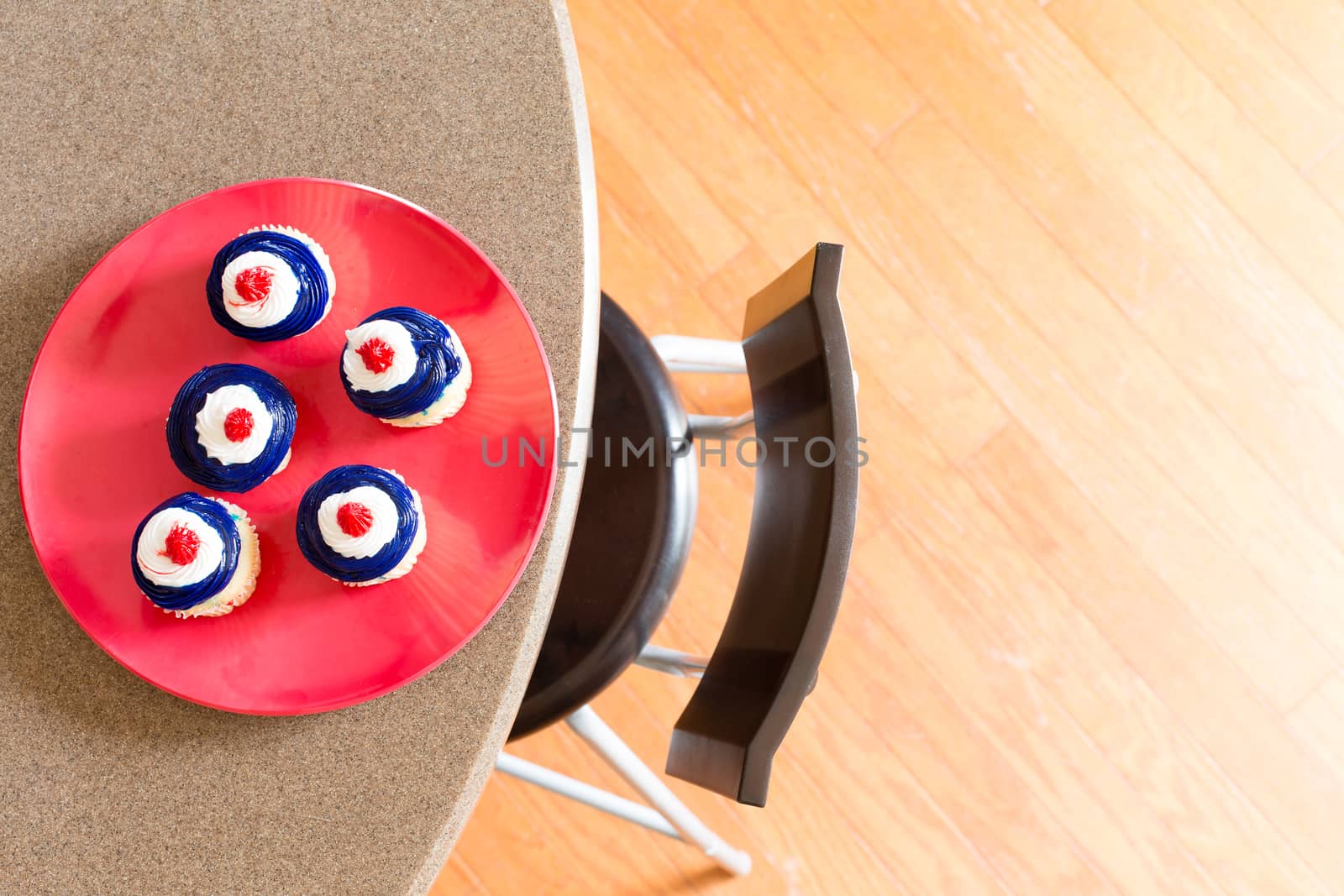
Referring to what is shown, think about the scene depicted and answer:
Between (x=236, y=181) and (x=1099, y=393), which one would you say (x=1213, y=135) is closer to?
(x=1099, y=393)

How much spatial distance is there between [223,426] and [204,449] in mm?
23

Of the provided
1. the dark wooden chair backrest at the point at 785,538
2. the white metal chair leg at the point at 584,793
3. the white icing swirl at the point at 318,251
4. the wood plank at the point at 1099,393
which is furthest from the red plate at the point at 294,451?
the wood plank at the point at 1099,393

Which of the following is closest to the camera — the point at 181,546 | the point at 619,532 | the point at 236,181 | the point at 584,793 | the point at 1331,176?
the point at 181,546

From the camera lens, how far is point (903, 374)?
56.3 inches

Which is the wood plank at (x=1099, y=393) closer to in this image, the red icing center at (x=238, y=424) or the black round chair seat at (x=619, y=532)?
the black round chair seat at (x=619, y=532)

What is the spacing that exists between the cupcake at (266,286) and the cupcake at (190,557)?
13 centimetres

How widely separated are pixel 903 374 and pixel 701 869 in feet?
2.67

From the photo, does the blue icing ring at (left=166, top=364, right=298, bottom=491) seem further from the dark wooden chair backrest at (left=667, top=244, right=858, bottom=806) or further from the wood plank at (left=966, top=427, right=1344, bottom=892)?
the wood plank at (left=966, top=427, right=1344, bottom=892)

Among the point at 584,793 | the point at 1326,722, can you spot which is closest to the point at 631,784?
the point at 584,793

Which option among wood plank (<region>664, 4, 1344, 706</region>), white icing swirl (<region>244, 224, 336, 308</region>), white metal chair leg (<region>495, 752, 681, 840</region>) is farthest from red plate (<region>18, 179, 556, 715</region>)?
wood plank (<region>664, 4, 1344, 706</region>)

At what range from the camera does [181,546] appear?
0.58 m

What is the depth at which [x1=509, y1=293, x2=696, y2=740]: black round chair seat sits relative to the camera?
3.06ft

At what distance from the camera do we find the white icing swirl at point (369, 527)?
0.59m

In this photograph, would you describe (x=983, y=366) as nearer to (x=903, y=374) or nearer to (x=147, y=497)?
(x=903, y=374)
